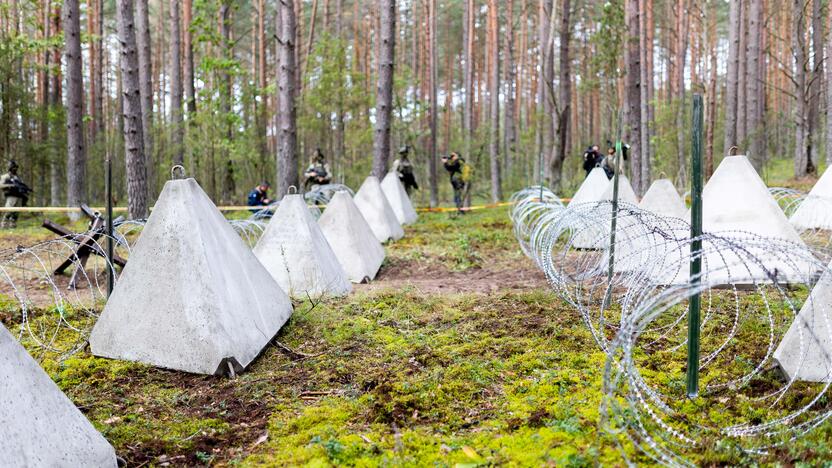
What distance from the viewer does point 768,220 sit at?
287 inches

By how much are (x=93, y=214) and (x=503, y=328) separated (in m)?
5.24

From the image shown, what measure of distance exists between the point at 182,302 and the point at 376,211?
27.2ft

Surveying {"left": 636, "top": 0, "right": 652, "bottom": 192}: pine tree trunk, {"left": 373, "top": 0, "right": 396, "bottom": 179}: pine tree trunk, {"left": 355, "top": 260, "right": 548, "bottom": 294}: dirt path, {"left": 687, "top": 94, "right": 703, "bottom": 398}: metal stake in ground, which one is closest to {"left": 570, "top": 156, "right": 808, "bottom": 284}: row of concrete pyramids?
{"left": 355, "top": 260, "right": 548, "bottom": 294}: dirt path

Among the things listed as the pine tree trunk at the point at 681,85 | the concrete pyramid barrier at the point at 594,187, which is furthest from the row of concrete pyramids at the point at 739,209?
the pine tree trunk at the point at 681,85

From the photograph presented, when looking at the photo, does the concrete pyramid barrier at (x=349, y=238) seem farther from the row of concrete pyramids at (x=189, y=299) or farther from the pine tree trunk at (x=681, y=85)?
the pine tree trunk at (x=681, y=85)

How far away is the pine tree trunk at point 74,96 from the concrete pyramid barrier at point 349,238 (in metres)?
9.34

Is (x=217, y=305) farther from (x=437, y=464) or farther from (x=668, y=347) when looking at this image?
(x=668, y=347)

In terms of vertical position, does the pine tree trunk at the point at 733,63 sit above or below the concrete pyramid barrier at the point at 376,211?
above

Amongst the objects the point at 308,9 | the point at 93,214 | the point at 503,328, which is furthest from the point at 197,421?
the point at 308,9

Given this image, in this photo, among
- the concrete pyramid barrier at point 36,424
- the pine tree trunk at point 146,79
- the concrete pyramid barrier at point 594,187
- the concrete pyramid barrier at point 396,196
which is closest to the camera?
the concrete pyramid barrier at point 36,424

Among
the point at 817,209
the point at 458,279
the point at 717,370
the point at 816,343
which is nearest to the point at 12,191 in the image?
the point at 458,279

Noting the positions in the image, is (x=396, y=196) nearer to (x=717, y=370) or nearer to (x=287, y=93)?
(x=287, y=93)

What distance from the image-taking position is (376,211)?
43.2 feet

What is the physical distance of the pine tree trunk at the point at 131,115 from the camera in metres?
11.7
